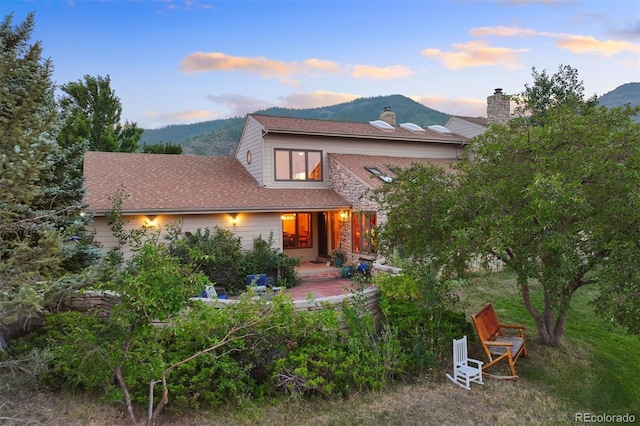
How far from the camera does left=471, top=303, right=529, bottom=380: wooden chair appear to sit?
19.2ft

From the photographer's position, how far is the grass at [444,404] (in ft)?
15.5

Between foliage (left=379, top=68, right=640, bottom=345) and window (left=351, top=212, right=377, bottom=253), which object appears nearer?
foliage (left=379, top=68, right=640, bottom=345)

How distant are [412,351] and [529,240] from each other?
2609 millimetres

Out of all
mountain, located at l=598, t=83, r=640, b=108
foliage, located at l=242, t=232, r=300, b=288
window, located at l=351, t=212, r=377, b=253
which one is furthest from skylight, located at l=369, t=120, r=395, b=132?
mountain, located at l=598, t=83, r=640, b=108

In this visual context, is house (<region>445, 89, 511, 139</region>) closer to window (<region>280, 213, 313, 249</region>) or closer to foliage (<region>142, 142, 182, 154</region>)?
window (<region>280, 213, 313, 249</region>)

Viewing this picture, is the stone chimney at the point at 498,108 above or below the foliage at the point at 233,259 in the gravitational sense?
above

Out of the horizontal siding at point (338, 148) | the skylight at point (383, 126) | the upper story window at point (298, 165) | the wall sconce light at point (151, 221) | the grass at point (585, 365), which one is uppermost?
the skylight at point (383, 126)

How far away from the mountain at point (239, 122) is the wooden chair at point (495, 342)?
3970cm

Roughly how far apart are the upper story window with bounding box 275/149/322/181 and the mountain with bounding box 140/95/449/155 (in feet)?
97.2

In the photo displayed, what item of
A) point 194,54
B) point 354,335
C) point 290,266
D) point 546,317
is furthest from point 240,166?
point 546,317

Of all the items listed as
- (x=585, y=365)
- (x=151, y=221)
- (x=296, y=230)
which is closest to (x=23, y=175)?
(x=585, y=365)

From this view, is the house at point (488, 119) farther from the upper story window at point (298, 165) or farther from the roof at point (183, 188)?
the roof at point (183, 188)

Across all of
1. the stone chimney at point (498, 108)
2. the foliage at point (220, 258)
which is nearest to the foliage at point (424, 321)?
the foliage at point (220, 258)

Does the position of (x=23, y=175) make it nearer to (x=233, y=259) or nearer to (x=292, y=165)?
(x=233, y=259)
